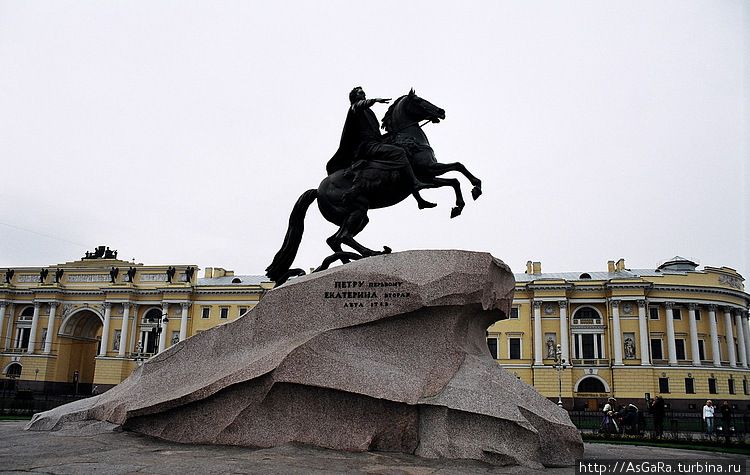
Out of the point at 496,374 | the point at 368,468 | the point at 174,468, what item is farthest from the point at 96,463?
the point at 496,374

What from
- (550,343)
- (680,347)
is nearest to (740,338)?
(680,347)

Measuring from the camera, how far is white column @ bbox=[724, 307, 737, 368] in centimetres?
5953

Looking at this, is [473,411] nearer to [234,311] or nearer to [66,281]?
[234,311]

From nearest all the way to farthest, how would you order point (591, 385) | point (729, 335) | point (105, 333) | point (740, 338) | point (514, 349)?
1. point (591, 385)
2. point (514, 349)
3. point (729, 335)
4. point (740, 338)
5. point (105, 333)

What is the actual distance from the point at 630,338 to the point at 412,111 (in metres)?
54.5

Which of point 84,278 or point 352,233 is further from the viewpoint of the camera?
point 84,278

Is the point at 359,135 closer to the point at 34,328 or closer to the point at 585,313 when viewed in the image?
the point at 585,313

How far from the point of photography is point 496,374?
7746 millimetres

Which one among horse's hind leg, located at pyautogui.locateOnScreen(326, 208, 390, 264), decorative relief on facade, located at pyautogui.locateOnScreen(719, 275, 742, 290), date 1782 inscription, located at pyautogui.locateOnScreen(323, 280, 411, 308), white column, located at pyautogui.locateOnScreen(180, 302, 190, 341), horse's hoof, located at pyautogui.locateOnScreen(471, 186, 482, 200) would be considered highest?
decorative relief on facade, located at pyautogui.locateOnScreen(719, 275, 742, 290)

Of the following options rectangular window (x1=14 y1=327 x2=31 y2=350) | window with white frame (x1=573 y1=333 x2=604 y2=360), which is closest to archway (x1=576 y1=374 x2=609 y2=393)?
window with white frame (x1=573 y1=333 x2=604 y2=360)

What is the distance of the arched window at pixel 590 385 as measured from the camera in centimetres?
5638

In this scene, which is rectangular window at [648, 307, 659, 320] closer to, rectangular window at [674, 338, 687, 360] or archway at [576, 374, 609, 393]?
rectangular window at [674, 338, 687, 360]

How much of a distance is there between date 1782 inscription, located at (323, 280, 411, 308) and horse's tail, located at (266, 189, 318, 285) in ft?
7.57

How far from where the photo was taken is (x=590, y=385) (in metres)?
57.0
